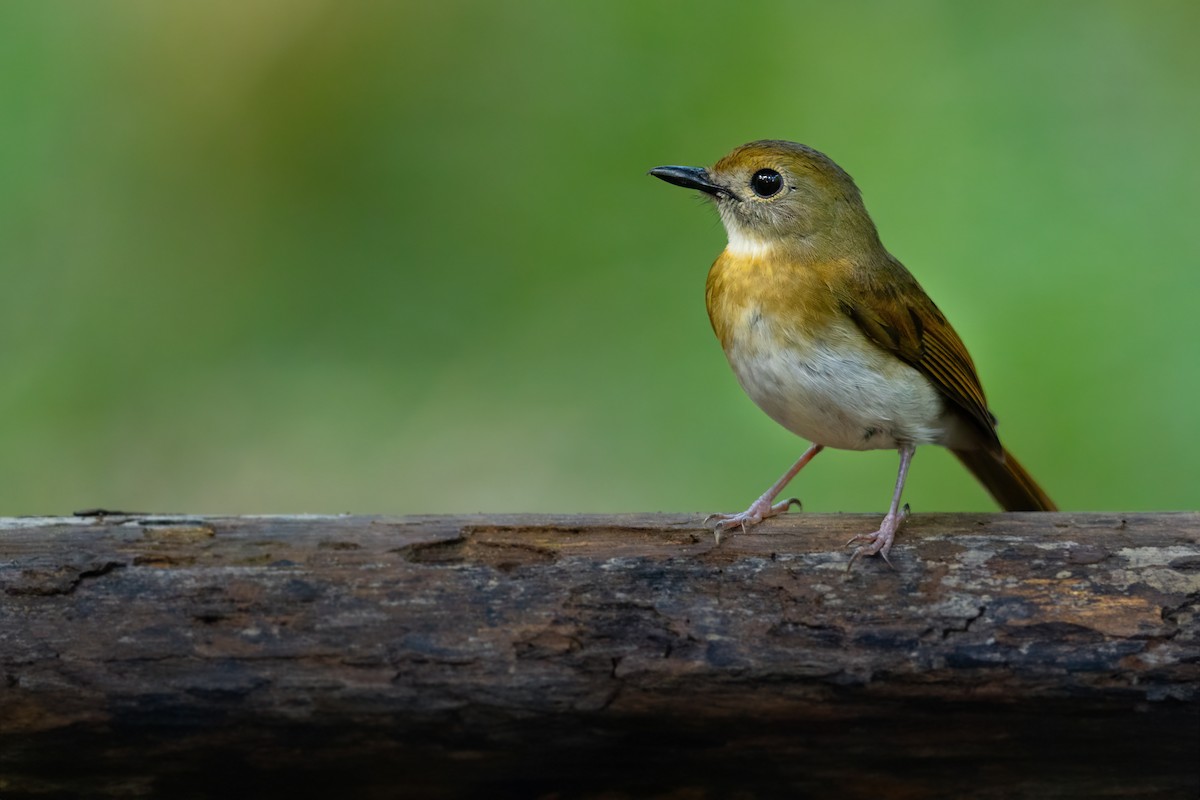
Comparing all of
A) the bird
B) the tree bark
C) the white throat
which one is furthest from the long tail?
the tree bark

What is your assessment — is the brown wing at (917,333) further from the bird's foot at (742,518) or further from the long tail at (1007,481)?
the bird's foot at (742,518)

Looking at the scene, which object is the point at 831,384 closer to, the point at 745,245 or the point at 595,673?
the point at 745,245

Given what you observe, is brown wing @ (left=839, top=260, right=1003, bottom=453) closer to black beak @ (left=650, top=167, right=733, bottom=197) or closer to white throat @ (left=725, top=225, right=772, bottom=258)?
white throat @ (left=725, top=225, right=772, bottom=258)

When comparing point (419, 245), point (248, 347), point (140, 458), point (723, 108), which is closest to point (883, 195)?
point (723, 108)

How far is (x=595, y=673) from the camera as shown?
7.88ft

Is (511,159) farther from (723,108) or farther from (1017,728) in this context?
(1017,728)

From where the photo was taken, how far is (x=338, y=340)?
454cm

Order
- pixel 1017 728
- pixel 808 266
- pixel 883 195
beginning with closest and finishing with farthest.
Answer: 1. pixel 1017 728
2. pixel 808 266
3. pixel 883 195

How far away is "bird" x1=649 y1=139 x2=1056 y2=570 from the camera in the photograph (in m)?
3.22

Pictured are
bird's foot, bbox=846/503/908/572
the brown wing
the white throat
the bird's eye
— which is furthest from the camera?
the bird's eye

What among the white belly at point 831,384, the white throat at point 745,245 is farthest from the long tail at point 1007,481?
the white throat at point 745,245

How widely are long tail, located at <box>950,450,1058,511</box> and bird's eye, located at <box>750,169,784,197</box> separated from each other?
92 cm

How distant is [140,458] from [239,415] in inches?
14.6

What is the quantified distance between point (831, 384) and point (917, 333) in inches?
14.2
